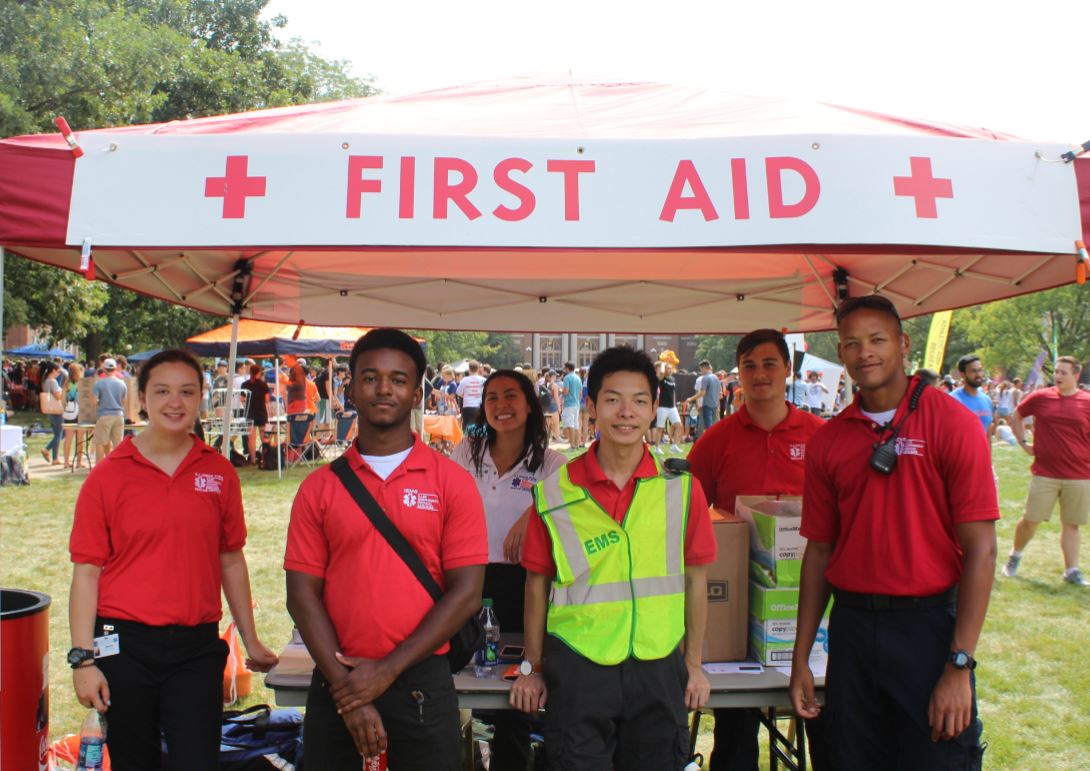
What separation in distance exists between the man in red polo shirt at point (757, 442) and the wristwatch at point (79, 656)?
2555 mm

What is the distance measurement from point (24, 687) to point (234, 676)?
212cm

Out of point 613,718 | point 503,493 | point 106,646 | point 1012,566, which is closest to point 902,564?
point 613,718

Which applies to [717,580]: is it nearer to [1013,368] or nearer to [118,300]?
[118,300]

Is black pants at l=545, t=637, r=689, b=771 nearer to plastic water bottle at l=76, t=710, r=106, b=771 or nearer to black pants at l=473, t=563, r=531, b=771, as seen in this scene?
black pants at l=473, t=563, r=531, b=771

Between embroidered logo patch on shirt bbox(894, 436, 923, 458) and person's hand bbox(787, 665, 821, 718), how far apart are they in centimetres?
82

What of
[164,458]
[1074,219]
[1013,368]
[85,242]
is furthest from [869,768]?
[1013,368]

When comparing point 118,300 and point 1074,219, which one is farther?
point 118,300

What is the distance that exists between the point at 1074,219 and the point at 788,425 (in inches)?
66.7

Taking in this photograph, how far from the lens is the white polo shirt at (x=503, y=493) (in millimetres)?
3705

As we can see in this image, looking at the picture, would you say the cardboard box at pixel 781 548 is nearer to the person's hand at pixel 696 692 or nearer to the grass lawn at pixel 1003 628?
the person's hand at pixel 696 692

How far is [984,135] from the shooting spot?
2.68 meters

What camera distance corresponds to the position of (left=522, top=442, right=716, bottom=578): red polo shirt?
2641 millimetres

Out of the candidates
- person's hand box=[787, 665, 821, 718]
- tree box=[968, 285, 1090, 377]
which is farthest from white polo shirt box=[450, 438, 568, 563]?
tree box=[968, 285, 1090, 377]

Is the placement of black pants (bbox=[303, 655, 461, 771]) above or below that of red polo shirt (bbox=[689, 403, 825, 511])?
below
